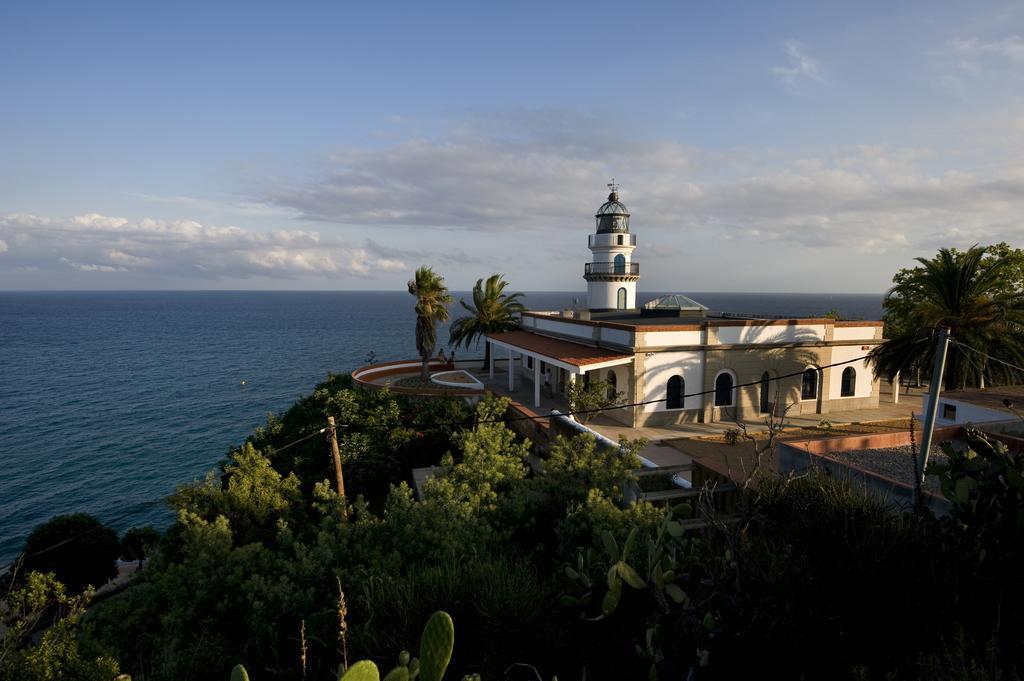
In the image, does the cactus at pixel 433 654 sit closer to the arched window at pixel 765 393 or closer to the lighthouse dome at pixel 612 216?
the arched window at pixel 765 393

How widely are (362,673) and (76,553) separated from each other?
23138 millimetres

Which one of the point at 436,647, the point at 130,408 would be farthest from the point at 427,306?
the point at 130,408

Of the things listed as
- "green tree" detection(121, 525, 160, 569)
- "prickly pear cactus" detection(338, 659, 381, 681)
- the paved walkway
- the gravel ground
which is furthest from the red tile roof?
"prickly pear cactus" detection(338, 659, 381, 681)

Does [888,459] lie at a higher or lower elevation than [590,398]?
lower

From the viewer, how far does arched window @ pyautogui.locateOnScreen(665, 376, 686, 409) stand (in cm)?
2453

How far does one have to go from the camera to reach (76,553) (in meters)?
20.5

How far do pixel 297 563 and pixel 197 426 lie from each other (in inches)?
1627

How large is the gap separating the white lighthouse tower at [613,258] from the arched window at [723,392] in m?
14.8

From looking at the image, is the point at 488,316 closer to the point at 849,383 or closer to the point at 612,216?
the point at 612,216

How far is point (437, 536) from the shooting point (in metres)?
10.1

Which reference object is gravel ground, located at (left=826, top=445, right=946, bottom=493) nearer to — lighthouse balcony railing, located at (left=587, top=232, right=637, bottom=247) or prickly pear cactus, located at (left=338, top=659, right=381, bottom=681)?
prickly pear cactus, located at (left=338, top=659, right=381, bottom=681)

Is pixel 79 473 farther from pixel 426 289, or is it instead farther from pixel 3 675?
pixel 3 675

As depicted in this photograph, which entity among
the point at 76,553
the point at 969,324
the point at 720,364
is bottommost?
the point at 76,553

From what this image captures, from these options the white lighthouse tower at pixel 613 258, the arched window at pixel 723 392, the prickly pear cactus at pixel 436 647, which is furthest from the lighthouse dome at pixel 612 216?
the prickly pear cactus at pixel 436 647
